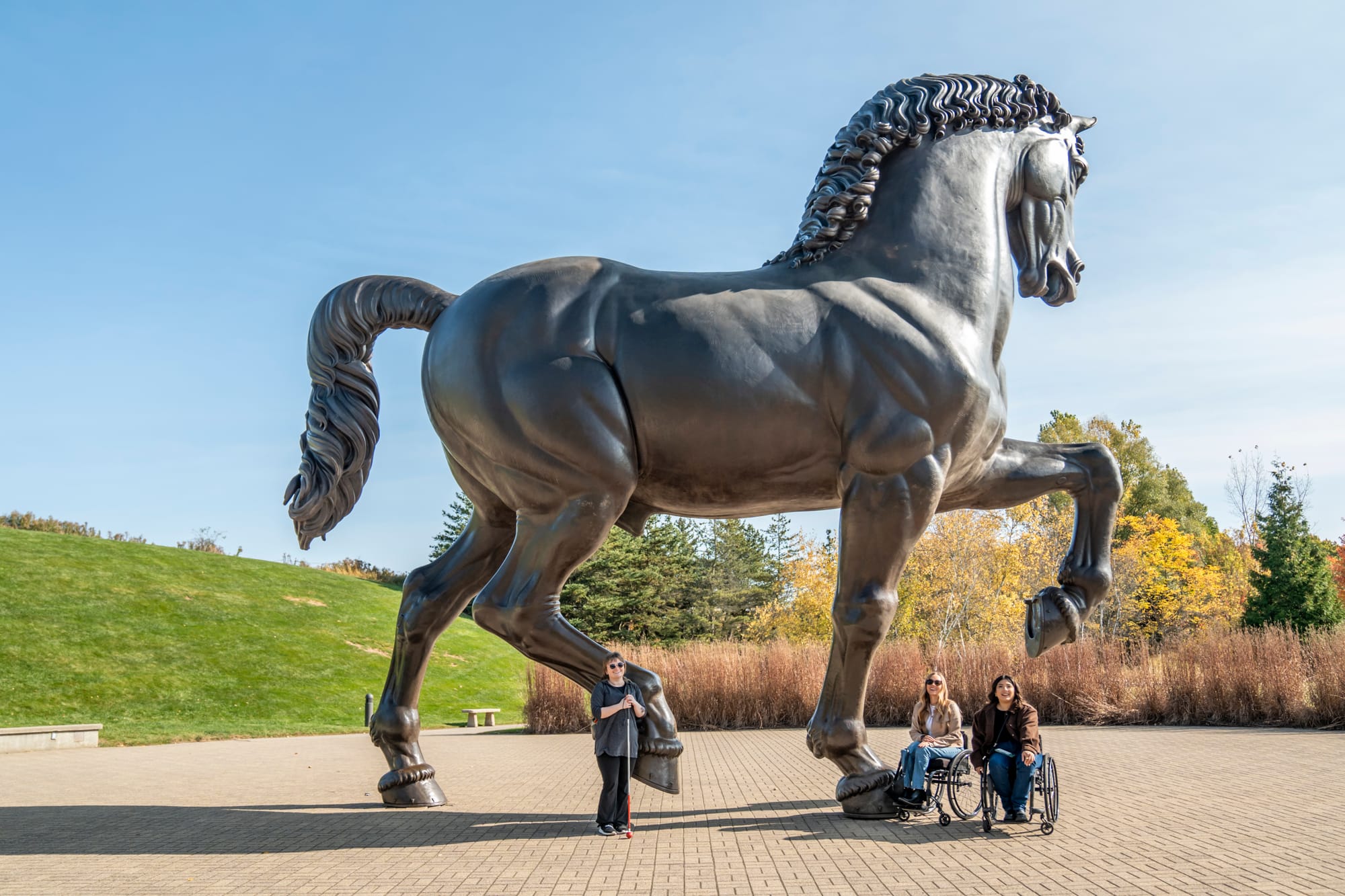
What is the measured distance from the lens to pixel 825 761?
959 cm

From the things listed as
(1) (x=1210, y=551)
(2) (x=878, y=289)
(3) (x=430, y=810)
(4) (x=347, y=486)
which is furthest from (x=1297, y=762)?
(1) (x=1210, y=551)

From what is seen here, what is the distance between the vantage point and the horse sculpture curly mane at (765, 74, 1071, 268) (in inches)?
229

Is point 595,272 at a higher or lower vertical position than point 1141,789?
higher

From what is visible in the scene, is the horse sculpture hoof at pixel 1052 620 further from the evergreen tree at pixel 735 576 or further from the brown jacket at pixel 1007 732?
the evergreen tree at pixel 735 576

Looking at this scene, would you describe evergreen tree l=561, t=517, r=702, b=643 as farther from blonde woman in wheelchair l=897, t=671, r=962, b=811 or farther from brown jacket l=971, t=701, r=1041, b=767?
brown jacket l=971, t=701, r=1041, b=767

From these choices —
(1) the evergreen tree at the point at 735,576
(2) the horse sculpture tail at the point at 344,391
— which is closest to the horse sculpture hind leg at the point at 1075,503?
(2) the horse sculpture tail at the point at 344,391

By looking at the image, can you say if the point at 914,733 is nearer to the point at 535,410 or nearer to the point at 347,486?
the point at 535,410

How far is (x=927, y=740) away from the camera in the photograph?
6359 millimetres

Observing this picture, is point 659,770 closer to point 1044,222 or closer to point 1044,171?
point 1044,222

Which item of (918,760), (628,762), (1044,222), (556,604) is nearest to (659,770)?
(628,762)

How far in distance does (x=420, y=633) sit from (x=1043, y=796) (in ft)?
12.3

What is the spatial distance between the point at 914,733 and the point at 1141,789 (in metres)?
1.93

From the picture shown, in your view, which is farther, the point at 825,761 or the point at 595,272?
the point at 825,761

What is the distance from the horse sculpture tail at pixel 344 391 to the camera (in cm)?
586
